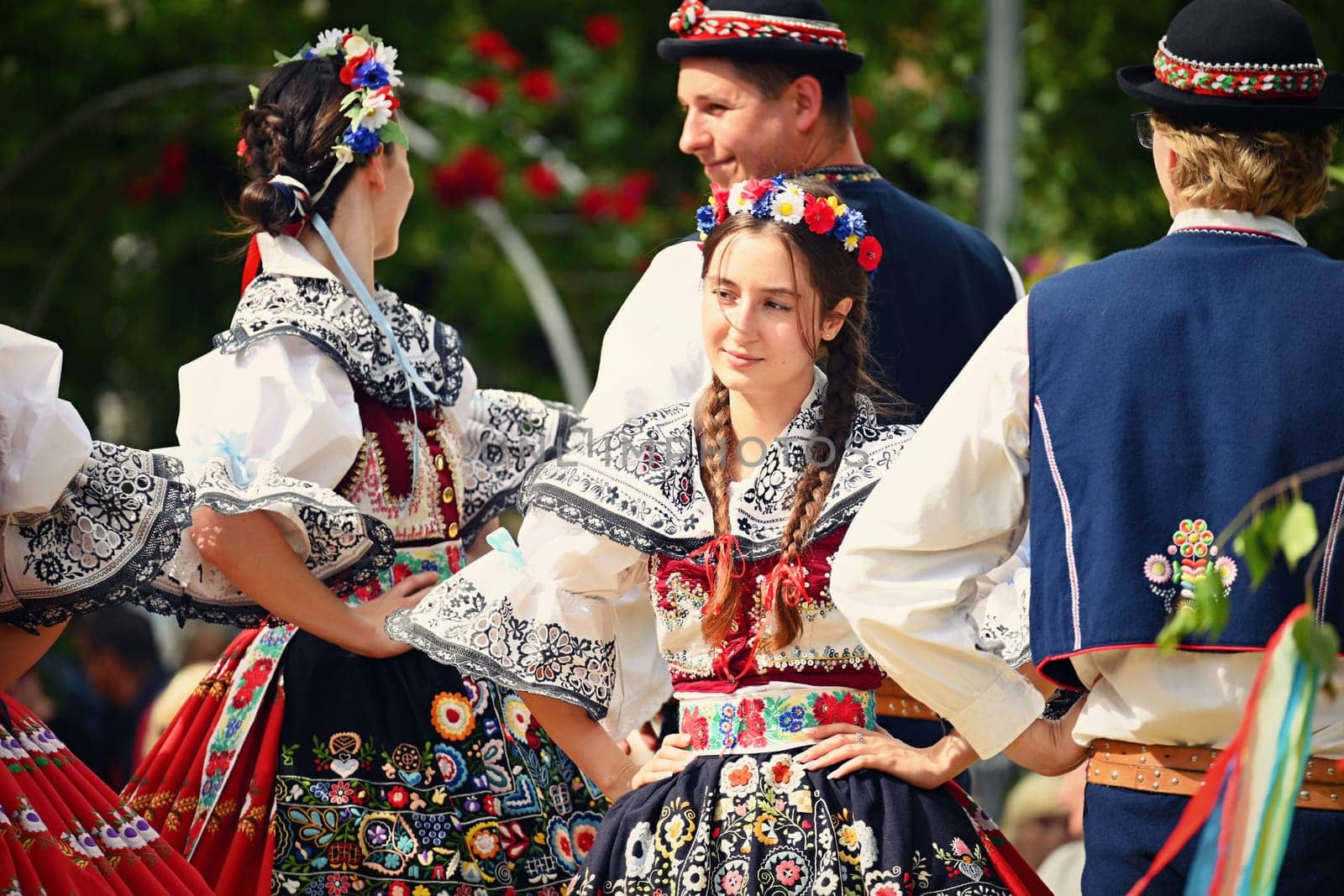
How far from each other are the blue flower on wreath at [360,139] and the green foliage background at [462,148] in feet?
9.66

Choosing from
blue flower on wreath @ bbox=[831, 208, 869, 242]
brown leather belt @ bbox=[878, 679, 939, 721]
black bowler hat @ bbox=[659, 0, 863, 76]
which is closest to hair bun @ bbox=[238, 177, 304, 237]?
black bowler hat @ bbox=[659, 0, 863, 76]

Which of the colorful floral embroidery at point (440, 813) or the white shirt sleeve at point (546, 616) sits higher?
the white shirt sleeve at point (546, 616)

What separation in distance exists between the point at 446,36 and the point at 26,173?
2136mm

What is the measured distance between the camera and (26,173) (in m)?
8.51

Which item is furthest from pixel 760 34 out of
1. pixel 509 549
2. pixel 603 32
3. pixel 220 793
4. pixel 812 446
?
pixel 603 32

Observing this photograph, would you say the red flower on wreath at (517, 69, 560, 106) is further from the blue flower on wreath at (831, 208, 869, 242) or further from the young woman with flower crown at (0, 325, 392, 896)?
the blue flower on wreath at (831, 208, 869, 242)

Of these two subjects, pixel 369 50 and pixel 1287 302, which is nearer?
pixel 1287 302

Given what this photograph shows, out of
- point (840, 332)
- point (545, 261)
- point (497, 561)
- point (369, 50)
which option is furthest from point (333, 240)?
point (545, 261)

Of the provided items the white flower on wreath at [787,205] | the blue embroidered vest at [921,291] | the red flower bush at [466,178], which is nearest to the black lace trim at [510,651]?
the white flower on wreath at [787,205]

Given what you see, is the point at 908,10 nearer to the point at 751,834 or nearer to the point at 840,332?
the point at 840,332

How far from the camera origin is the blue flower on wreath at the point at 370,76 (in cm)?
361

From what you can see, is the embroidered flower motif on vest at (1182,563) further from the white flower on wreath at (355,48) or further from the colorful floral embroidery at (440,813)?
the white flower on wreath at (355,48)

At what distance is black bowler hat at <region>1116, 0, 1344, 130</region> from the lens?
2.60 meters

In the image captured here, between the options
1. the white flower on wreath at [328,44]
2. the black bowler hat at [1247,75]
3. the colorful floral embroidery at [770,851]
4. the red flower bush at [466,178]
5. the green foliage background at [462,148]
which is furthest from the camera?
the red flower bush at [466,178]
